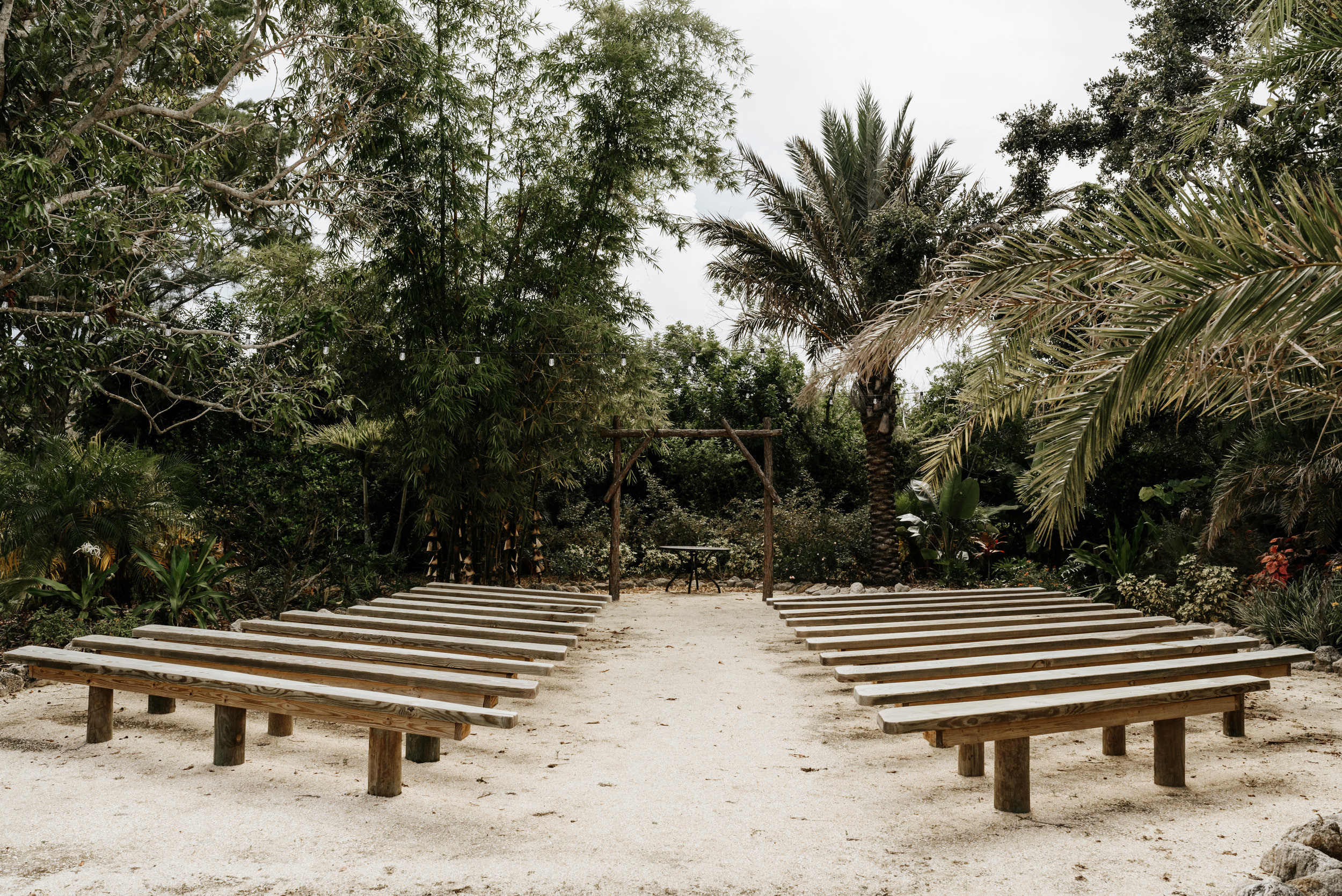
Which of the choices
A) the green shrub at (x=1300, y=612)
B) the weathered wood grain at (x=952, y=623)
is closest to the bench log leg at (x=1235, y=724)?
the weathered wood grain at (x=952, y=623)

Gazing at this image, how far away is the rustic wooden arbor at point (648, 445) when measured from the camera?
9.25 m

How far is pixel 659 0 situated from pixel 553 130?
5.70 ft

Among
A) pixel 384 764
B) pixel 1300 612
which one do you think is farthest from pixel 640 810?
pixel 1300 612

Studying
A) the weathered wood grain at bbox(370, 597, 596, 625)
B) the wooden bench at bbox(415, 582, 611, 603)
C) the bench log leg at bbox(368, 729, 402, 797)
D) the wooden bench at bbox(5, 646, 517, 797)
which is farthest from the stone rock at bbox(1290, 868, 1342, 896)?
the wooden bench at bbox(415, 582, 611, 603)

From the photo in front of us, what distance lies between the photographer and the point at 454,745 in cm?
375

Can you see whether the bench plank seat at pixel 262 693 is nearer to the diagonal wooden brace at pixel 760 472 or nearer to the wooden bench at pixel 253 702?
the wooden bench at pixel 253 702

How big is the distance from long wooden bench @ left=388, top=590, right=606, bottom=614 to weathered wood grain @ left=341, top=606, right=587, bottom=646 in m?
0.52

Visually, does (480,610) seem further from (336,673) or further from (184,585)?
(184,585)

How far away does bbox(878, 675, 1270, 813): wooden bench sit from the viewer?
2.74 meters

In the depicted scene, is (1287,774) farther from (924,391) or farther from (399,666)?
(924,391)

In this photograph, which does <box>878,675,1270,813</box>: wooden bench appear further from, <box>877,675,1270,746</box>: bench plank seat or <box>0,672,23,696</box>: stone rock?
<box>0,672,23,696</box>: stone rock

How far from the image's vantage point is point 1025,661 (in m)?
3.81

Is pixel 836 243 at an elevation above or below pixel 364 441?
above

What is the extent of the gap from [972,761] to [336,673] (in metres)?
2.82
